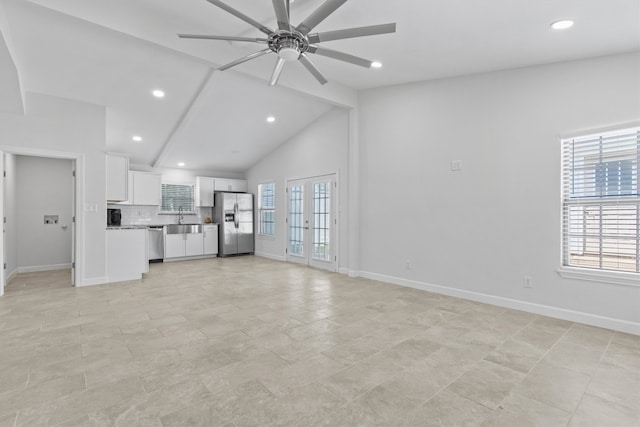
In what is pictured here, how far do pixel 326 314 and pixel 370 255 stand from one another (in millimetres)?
2127

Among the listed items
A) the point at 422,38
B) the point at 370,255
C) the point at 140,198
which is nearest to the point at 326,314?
the point at 370,255

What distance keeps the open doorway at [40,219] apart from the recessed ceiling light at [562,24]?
7359 mm

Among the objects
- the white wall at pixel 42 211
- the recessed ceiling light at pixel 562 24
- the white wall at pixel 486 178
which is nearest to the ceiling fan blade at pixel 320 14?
the recessed ceiling light at pixel 562 24

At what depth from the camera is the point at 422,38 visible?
3500 millimetres

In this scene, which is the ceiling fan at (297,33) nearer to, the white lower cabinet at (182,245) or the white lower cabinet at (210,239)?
the white lower cabinet at (182,245)

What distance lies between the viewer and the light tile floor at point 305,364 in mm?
1934

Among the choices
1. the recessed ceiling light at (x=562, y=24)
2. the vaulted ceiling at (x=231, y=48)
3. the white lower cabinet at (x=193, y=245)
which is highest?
the vaulted ceiling at (x=231, y=48)

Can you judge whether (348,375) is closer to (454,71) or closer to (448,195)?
(448,195)

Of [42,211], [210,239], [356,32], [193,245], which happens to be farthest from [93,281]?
[356,32]

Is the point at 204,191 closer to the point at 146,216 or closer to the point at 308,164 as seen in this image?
the point at 146,216

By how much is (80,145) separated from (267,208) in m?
4.30

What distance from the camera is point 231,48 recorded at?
13.3 ft

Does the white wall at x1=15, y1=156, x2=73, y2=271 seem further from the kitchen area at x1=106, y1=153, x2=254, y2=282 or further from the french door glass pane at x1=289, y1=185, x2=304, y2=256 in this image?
the french door glass pane at x1=289, y1=185, x2=304, y2=256

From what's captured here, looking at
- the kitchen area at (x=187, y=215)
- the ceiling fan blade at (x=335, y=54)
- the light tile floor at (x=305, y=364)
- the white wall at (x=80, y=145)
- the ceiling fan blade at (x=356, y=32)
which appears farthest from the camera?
the kitchen area at (x=187, y=215)
